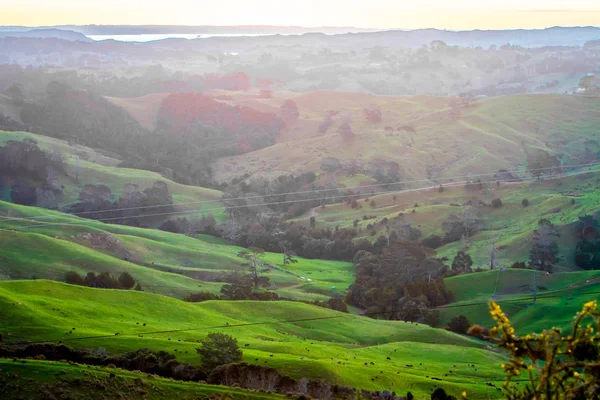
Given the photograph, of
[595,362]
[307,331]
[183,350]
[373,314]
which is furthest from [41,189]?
[595,362]

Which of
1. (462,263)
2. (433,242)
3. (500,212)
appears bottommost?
(433,242)

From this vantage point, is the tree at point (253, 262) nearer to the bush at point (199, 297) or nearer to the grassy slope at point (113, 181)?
the bush at point (199, 297)

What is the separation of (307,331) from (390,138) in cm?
9840

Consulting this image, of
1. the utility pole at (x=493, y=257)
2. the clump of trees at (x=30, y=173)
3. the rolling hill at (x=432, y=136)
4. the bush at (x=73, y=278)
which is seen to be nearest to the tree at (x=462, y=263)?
the utility pole at (x=493, y=257)

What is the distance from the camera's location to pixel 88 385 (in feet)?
93.9

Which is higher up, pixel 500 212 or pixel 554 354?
pixel 554 354

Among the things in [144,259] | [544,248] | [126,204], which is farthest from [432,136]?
[144,259]

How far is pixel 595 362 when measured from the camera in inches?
481

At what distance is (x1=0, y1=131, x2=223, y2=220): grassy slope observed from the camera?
10619cm

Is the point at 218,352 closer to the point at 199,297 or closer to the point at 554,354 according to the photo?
the point at 199,297

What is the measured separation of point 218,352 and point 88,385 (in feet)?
21.5

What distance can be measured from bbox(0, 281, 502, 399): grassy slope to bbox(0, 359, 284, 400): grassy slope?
419 centimetres

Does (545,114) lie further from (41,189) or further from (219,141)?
(41,189)

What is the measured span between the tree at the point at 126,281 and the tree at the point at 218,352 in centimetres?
2199
